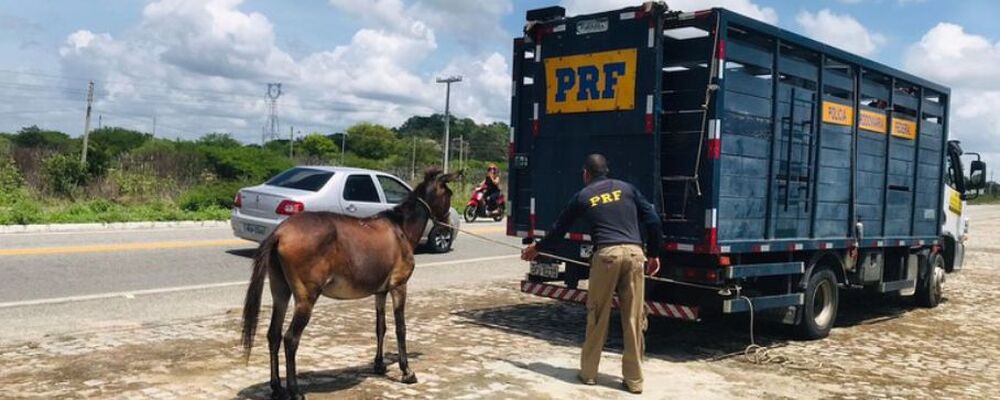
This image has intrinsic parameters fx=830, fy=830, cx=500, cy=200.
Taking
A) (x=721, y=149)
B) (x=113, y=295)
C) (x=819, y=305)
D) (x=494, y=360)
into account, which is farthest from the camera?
(x=113, y=295)

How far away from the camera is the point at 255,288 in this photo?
571 centimetres

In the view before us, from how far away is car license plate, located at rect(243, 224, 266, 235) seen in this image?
13.6 metres

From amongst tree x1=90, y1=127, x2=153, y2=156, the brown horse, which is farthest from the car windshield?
tree x1=90, y1=127, x2=153, y2=156

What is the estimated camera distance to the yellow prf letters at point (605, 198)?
685cm

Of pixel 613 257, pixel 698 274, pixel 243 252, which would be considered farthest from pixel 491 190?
pixel 613 257

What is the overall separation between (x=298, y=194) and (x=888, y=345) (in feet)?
29.3

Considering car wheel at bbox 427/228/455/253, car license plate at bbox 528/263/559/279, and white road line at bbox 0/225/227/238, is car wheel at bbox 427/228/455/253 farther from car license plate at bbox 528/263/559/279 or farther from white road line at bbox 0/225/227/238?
car license plate at bbox 528/263/559/279

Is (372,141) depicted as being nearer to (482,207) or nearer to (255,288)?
(482,207)

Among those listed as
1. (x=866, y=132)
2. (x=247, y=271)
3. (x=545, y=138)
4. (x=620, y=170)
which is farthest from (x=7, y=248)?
(x=866, y=132)

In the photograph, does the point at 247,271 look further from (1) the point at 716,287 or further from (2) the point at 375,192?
(1) the point at 716,287

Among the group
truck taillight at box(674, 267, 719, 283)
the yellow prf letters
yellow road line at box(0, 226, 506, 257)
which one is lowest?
yellow road line at box(0, 226, 506, 257)

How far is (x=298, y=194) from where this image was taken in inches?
534

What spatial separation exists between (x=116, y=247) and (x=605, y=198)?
11.1 meters

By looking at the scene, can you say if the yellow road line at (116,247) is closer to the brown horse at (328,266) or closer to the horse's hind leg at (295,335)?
the brown horse at (328,266)
